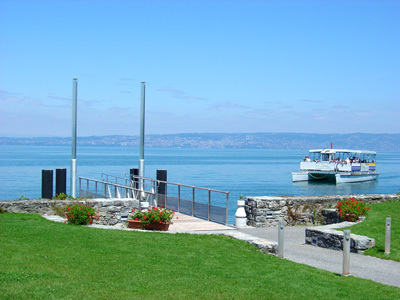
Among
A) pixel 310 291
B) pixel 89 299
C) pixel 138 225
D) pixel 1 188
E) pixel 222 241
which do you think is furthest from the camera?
pixel 1 188

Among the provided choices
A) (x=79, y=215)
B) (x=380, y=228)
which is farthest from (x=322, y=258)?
(x=79, y=215)

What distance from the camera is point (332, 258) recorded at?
12055 mm

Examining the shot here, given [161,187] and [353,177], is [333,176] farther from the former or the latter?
[161,187]

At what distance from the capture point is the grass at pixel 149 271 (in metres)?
7.31

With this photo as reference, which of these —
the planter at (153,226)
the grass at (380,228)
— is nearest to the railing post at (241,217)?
the planter at (153,226)

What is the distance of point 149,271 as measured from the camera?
8.49 metres

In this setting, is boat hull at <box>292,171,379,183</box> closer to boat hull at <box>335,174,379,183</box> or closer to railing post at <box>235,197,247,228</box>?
boat hull at <box>335,174,379,183</box>

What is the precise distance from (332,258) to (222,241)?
2698 mm

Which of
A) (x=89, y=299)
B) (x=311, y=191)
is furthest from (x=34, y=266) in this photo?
(x=311, y=191)

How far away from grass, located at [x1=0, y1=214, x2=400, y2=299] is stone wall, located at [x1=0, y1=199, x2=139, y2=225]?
437 cm

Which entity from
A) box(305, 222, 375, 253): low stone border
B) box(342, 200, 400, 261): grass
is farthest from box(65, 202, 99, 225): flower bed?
box(342, 200, 400, 261): grass

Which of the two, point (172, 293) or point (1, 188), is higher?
point (172, 293)

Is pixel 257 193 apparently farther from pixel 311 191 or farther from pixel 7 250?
pixel 7 250

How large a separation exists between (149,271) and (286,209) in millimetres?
10214
